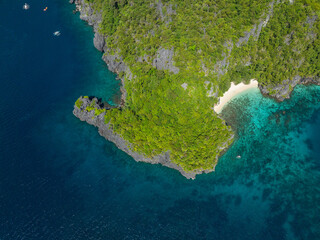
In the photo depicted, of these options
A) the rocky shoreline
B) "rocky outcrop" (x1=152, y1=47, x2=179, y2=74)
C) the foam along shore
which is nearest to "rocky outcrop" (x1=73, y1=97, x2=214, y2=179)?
the rocky shoreline

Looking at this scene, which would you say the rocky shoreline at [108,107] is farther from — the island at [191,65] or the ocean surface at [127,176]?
the ocean surface at [127,176]

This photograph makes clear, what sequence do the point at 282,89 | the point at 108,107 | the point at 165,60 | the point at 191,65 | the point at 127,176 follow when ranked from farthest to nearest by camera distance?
the point at 282,89 < the point at 108,107 < the point at 165,60 < the point at 191,65 < the point at 127,176

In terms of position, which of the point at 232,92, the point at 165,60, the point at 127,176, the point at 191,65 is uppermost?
the point at 232,92

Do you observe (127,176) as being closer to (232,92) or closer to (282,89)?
(232,92)

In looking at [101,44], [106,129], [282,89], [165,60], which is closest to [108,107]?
[106,129]

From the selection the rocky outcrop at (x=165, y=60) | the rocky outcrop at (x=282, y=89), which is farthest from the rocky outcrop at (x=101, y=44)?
the rocky outcrop at (x=282, y=89)

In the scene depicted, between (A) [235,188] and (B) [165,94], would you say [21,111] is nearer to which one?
(B) [165,94]
